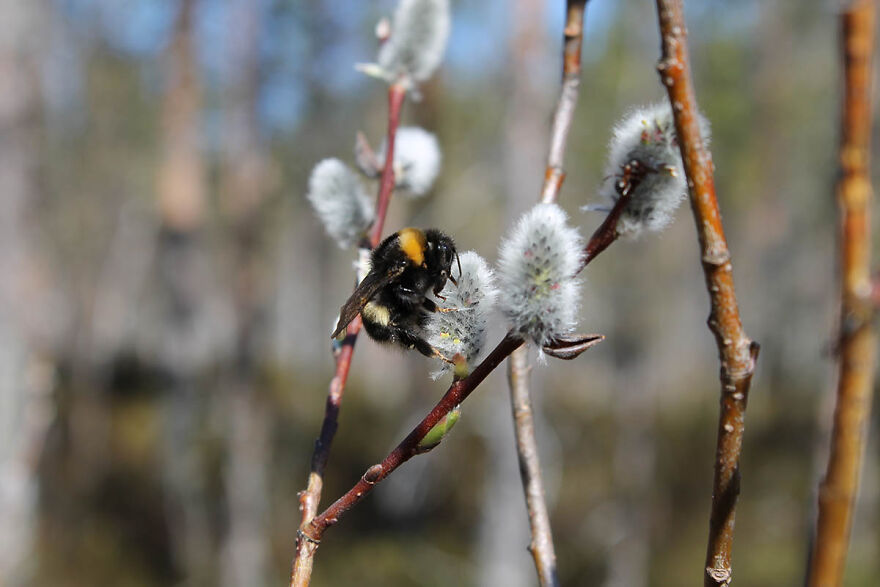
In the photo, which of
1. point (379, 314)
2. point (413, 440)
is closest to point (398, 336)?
point (379, 314)

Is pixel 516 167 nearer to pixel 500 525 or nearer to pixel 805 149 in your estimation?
pixel 500 525

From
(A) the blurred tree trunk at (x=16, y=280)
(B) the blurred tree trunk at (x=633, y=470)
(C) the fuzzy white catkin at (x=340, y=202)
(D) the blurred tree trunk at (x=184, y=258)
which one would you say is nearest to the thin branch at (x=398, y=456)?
(C) the fuzzy white catkin at (x=340, y=202)

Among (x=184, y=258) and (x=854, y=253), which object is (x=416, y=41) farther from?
(x=184, y=258)

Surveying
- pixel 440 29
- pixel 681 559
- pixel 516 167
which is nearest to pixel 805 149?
pixel 681 559

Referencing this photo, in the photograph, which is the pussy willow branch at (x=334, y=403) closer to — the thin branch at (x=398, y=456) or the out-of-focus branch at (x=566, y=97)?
the thin branch at (x=398, y=456)

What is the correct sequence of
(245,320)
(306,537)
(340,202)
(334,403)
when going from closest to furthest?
1. (306,537)
2. (334,403)
3. (340,202)
4. (245,320)

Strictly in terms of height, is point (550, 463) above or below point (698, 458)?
below
